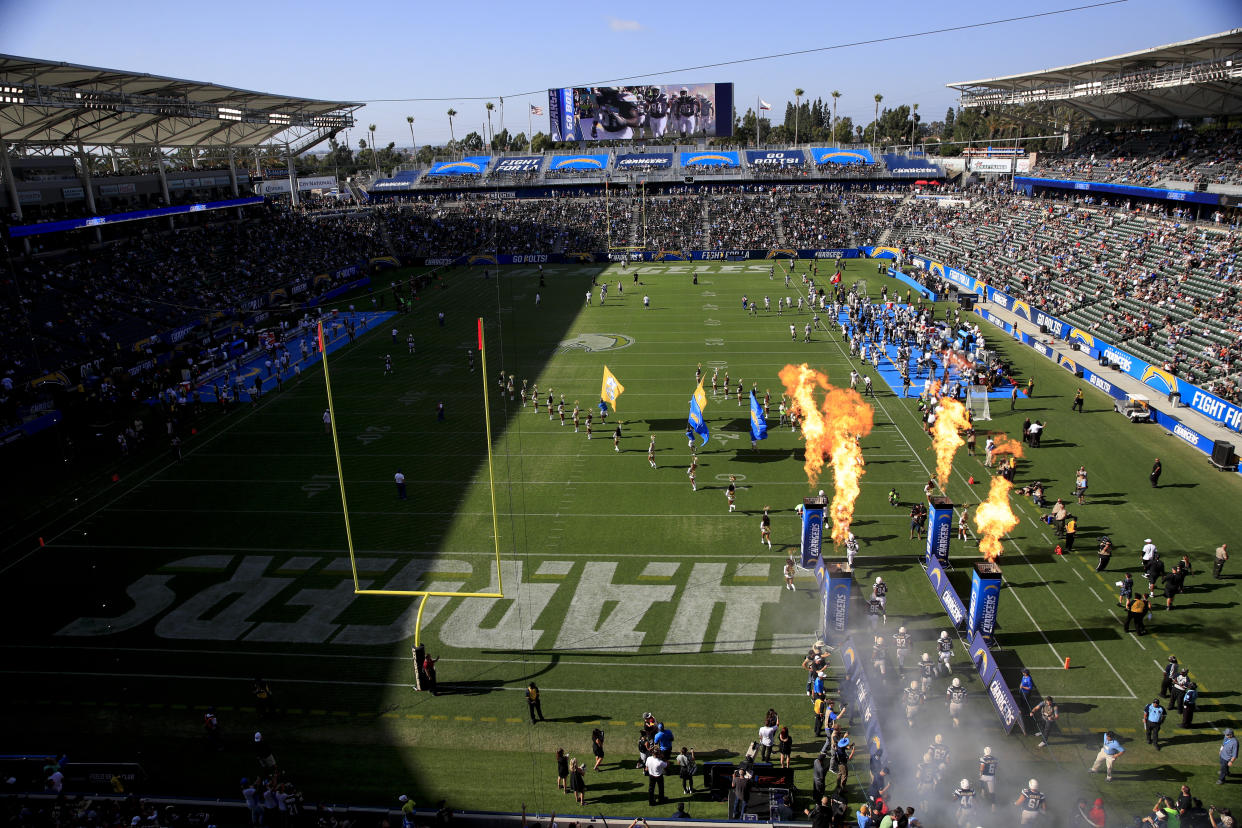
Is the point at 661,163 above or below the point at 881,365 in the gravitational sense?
above

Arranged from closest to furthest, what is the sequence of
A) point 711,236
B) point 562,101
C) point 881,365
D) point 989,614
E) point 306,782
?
point 306,782
point 989,614
point 881,365
point 711,236
point 562,101

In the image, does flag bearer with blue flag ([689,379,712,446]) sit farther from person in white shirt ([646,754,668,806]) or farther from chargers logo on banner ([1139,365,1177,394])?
chargers logo on banner ([1139,365,1177,394])

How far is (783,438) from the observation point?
105ft

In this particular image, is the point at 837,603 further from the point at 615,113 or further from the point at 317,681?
the point at 615,113

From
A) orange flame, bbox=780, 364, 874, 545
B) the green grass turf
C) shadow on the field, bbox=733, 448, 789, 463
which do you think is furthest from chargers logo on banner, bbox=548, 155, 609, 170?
shadow on the field, bbox=733, 448, 789, 463

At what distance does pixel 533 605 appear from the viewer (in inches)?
830

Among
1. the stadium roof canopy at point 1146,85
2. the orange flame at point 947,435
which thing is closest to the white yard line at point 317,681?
the orange flame at point 947,435

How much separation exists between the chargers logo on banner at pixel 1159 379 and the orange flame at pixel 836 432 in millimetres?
12409

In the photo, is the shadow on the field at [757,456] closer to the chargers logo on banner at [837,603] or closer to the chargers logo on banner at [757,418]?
the chargers logo on banner at [757,418]

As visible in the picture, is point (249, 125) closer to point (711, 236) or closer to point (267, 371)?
point (267, 371)

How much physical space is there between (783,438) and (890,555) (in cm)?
993

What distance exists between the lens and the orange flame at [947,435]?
28.3 meters

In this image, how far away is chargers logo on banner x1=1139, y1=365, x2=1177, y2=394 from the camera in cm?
3294

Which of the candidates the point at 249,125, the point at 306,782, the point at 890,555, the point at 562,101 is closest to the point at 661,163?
the point at 562,101
